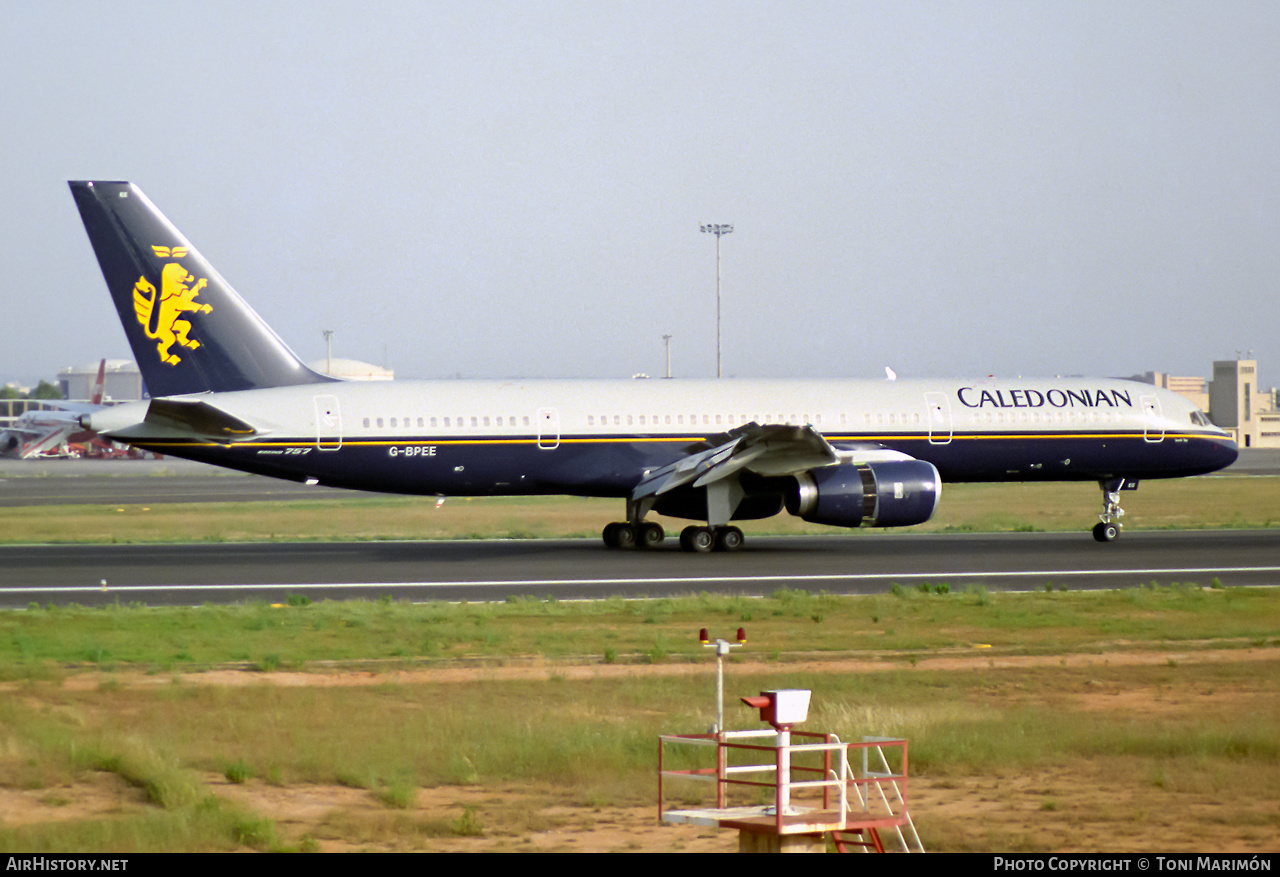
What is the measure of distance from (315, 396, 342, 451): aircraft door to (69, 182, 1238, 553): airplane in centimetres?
3

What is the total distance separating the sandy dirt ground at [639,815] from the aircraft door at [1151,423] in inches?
959

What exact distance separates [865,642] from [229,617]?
9777mm

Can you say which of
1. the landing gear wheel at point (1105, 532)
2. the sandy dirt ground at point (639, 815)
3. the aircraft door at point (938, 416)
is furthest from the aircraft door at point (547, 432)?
the sandy dirt ground at point (639, 815)

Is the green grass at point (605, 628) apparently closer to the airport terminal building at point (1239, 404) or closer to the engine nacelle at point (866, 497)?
the engine nacelle at point (866, 497)

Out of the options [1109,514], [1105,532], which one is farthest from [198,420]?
[1109,514]

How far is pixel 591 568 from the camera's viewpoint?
2952 cm

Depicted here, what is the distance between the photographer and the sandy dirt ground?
37.1 ft

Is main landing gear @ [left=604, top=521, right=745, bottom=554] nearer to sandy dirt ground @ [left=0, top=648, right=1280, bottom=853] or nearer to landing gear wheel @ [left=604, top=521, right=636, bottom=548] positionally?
landing gear wheel @ [left=604, top=521, right=636, bottom=548]

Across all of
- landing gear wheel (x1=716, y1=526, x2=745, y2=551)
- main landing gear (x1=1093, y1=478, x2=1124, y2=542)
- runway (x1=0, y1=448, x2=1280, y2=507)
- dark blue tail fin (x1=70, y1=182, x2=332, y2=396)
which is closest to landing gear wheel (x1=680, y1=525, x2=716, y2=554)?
landing gear wheel (x1=716, y1=526, x2=745, y2=551)

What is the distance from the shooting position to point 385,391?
32750 mm

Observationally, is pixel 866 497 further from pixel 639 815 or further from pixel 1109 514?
pixel 639 815

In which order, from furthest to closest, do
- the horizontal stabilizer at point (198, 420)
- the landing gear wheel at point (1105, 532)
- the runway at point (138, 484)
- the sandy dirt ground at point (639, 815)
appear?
the runway at point (138, 484) < the landing gear wheel at point (1105, 532) < the horizontal stabilizer at point (198, 420) < the sandy dirt ground at point (639, 815)

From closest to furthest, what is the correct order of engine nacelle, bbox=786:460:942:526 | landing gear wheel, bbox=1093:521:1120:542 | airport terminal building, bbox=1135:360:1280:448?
engine nacelle, bbox=786:460:942:526, landing gear wheel, bbox=1093:521:1120:542, airport terminal building, bbox=1135:360:1280:448

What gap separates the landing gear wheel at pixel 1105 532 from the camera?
3544 centimetres
